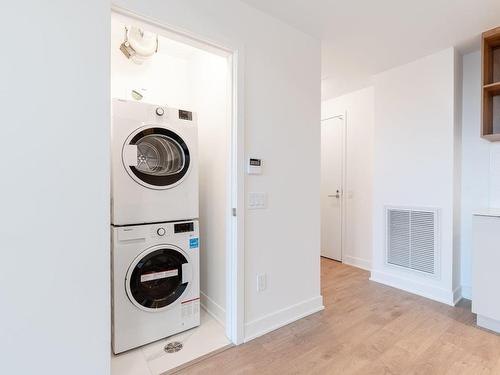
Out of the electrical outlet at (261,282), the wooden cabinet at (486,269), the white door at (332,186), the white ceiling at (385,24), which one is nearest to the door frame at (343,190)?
the white door at (332,186)

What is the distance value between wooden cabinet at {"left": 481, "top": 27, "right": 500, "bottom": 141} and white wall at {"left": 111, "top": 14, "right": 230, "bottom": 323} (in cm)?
227

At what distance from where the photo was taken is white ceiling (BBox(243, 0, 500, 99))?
1863 mm

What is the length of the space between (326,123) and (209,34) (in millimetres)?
2749

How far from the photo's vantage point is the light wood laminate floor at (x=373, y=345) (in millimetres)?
1601

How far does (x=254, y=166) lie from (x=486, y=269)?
202 centimetres

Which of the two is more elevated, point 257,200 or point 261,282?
point 257,200

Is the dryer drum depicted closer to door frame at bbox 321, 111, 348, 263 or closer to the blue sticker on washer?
the blue sticker on washer

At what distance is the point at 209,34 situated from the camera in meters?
1.69

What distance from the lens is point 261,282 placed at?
1.99 metres

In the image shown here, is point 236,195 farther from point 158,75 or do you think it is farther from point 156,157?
point 158,75

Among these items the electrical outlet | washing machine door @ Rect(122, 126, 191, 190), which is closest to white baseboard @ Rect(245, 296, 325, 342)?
the electrical outlet

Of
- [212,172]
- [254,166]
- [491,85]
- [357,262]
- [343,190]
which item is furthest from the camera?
[343,190]

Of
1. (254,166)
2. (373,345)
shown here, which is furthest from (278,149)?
(373,345)

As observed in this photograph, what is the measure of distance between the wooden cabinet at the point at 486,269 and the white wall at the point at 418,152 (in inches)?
15.9
